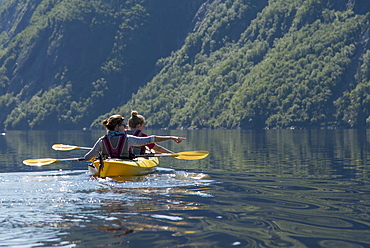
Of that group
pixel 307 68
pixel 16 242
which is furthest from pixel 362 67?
pixel 16 242

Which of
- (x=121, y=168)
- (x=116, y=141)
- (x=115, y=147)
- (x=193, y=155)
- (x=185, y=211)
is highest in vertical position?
(x=116, y=141)

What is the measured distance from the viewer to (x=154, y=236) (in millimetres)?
10414

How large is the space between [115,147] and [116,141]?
264 millimetres

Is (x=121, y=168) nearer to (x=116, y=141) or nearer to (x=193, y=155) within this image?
(x=116, y=141)

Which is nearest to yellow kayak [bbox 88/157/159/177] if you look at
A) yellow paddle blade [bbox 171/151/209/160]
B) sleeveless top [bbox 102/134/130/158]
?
sleeveless top [bbox 102/134/130/158]

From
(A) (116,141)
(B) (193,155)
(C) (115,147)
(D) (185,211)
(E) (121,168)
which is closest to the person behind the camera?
(D) (185,211)

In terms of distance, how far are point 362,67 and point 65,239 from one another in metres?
180

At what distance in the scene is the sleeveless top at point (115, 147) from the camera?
18.5 metres

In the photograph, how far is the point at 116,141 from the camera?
1856cm

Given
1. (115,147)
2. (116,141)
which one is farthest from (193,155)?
(116,141)

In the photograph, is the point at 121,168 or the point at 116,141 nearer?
the point at 121,168

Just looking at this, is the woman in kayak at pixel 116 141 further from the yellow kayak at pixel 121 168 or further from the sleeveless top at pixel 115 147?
the yellow kayak at pixel 121 168

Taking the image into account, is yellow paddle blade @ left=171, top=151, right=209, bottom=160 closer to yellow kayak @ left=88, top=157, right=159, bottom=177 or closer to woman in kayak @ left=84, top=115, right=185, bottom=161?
yellow kayak @ left=88, top=157, right=159, bottom=177

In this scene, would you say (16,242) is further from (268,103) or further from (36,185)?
(268,103)
